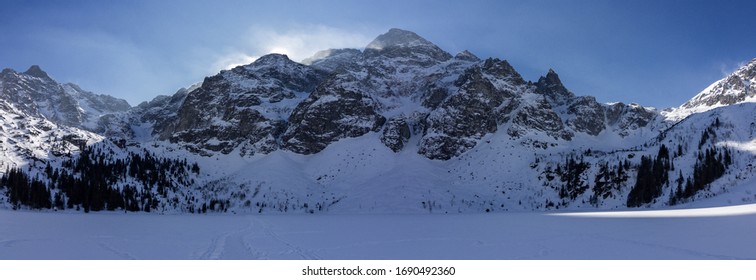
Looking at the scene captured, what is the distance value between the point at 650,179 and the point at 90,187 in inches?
6695

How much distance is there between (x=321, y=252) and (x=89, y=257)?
1237 centimetres

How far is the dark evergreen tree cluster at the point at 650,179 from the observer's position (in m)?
135

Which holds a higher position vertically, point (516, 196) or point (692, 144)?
point (692, 144)

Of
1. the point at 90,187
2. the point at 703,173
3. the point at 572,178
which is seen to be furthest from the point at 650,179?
the point at 90,187

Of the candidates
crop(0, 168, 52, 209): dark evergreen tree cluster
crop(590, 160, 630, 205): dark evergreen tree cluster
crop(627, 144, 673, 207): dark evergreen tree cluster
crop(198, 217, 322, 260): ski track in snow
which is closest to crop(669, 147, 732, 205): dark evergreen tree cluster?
crop(627, 144, 673, 207): dark evergreen tree cluster

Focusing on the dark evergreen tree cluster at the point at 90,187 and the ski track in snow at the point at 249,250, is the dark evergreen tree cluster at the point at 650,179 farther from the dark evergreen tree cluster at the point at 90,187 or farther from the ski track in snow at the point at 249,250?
the dark evergreen tree cluster at the point at 90,187

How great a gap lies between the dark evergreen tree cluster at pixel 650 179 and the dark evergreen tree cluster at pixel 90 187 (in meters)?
150

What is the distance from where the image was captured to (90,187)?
153125 mm

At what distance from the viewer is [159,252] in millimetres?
28969

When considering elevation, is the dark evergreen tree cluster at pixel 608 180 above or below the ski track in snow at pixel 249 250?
above

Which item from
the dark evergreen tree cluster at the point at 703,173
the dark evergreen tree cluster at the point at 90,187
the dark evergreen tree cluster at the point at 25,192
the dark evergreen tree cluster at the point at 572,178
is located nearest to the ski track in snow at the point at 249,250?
the dark evergreen tree cluster at the point at 703,173
